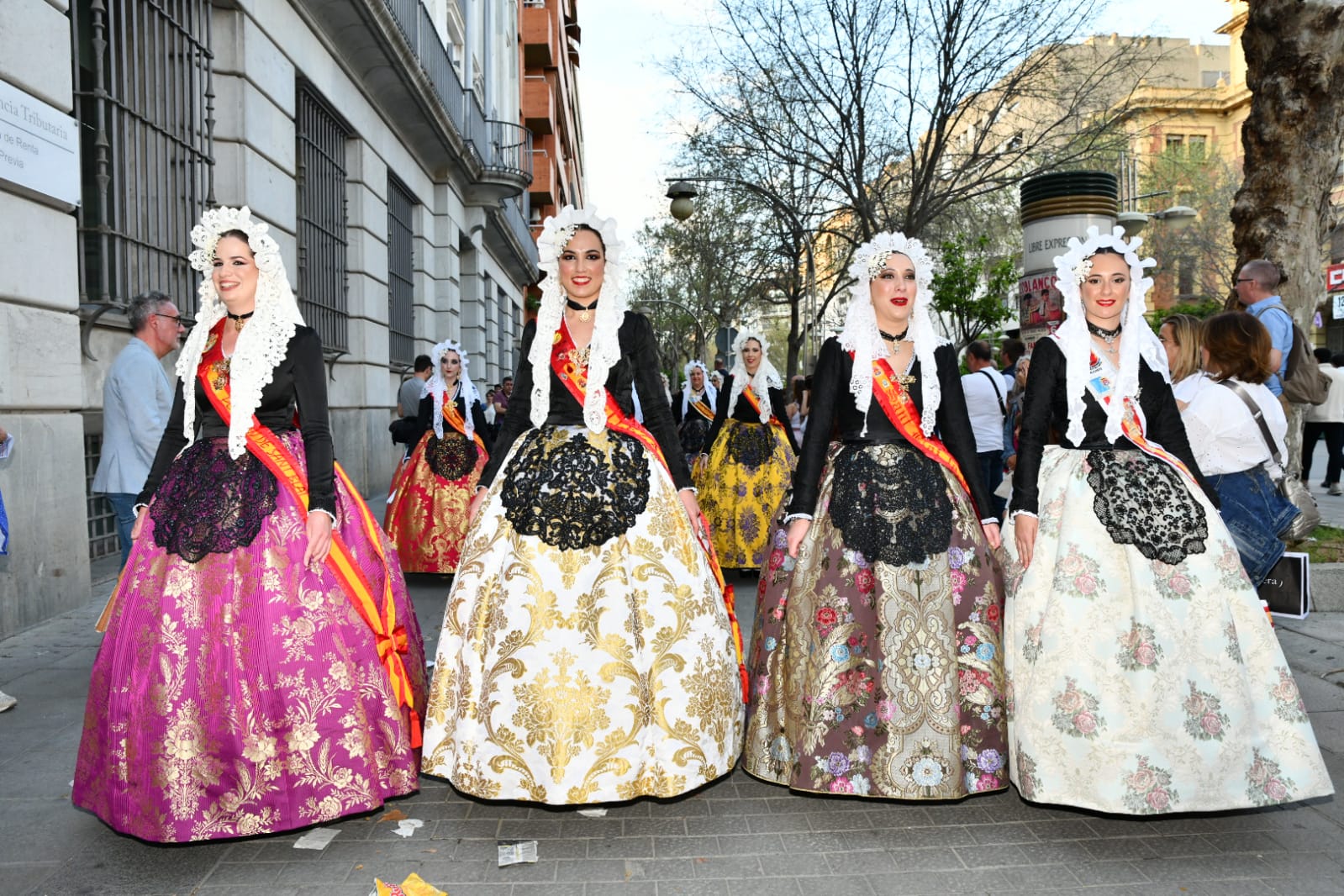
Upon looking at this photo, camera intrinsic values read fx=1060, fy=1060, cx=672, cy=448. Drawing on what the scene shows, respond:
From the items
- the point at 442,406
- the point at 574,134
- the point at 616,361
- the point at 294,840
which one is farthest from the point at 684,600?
the point at 574,134

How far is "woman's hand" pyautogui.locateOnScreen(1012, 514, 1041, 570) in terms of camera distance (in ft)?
12.6

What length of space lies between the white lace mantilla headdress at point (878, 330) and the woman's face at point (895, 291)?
0.02 m

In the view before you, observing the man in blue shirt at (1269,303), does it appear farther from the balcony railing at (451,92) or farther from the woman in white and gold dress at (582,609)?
the balcony railing at (451,92)

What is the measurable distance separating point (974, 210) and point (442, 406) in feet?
56.3

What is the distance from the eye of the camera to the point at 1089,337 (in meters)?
4.03

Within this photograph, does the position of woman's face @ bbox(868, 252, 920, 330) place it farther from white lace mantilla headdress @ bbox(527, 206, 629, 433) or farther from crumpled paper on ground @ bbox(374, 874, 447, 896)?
crumpled paper on ground @ bbox(374, 874, 447, 896)

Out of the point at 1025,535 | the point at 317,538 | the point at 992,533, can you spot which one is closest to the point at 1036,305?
the point at 992,533

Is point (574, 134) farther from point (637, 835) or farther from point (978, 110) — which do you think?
point (637, 835)

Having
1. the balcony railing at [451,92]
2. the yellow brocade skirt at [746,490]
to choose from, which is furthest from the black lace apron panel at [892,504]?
the balcony railing at [451,92]

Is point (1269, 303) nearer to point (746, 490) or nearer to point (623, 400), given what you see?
point (746, 490)

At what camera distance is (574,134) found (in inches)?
2527

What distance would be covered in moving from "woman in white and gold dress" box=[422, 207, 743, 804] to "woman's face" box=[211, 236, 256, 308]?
1.09 metres

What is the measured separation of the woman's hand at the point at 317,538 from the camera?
3.70 meters

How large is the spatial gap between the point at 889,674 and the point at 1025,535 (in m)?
0.71
